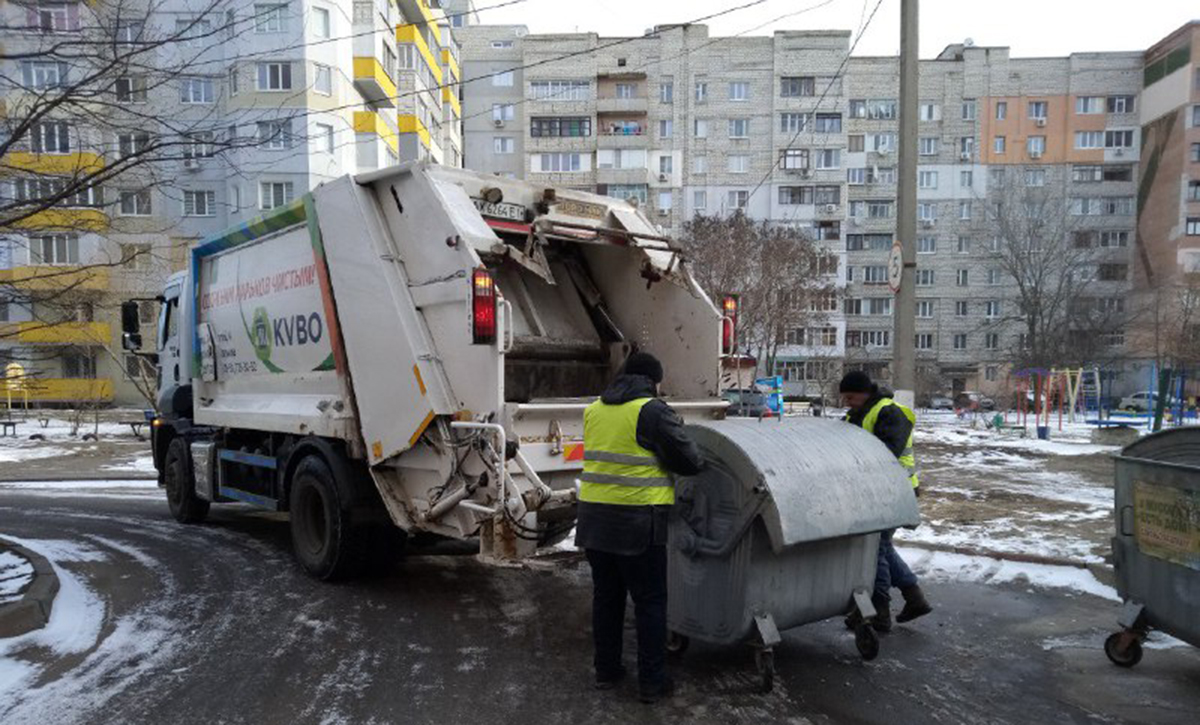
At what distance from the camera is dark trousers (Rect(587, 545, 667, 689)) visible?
370 cm

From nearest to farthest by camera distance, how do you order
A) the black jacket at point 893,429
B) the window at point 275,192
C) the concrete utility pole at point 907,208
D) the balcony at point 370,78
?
the black jacket at point 893,429 < the concrete utility pole at point 907,208 < the window at point 275,192 < the balcony at point 370,78

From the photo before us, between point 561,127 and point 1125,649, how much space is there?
47364 mm

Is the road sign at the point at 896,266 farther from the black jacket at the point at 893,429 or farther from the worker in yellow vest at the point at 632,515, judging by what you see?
the worker in yellow vest at the point at 632,515

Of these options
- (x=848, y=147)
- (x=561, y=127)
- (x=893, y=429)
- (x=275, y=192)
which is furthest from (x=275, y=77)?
(x=848, y=147)

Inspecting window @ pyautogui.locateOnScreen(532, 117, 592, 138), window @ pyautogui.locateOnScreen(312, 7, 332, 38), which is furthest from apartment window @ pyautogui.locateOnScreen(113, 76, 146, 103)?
window @ pyautogui.locateOnScreen(532, 117, 592, 138)

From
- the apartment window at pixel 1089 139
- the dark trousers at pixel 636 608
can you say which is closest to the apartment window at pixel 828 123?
the apartment window at pixel 1089 139

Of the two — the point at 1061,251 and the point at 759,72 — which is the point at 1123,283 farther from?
the point at 759,72

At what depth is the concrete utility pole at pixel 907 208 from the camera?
24.2 feet

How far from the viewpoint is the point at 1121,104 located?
53031 millimetres

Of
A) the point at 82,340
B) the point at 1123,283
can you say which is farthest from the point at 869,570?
the point at 1123,283

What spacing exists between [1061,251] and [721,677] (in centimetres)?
5062

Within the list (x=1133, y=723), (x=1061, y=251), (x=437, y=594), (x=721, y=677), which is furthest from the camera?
(x=1061, y=251)

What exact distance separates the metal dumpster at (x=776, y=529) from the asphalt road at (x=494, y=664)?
13.5 inches

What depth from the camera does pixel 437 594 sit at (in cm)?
558
